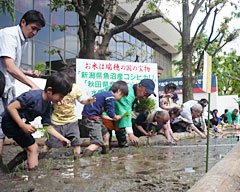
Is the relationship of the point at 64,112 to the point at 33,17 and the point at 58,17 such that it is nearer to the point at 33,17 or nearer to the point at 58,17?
the point at 33,17

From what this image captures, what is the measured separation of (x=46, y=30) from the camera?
14406mm

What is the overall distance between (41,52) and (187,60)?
6.90 m

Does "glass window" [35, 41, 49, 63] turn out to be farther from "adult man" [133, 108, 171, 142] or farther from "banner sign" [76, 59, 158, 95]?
"adult man" [133, 108, 171, 142]

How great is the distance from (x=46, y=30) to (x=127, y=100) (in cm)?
1079

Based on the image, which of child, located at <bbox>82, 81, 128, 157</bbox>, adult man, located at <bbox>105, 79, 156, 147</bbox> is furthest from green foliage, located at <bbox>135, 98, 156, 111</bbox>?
child, located at <bbox>82, 81, 128, 157</bbox>

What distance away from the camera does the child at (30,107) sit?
2652 mm

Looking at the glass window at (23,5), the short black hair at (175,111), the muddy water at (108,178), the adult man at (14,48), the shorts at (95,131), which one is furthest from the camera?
the glass window at (23,5)

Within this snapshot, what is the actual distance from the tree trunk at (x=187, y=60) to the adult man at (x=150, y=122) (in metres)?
6.67

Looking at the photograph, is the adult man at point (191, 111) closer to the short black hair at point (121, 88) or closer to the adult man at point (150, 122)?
the adult man at point (150, 122)

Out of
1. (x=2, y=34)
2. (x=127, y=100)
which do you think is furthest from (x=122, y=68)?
(x=2, y=34)

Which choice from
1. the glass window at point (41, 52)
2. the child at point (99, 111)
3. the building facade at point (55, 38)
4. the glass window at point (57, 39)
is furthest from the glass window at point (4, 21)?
the child at point (99, 111)

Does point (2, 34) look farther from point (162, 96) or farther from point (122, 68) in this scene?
point (162, 96)

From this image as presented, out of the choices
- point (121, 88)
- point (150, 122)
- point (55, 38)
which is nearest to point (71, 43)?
point (55, 38)

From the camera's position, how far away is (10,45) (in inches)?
Answer: 116
